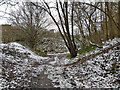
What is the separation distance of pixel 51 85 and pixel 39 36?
40.1 feet

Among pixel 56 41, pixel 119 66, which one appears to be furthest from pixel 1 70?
pixel 56 41

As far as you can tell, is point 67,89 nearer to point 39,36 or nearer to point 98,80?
point 98,80

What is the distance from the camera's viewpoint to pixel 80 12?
1260 centimetres

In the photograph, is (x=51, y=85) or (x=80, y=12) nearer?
(x=51, y=85)

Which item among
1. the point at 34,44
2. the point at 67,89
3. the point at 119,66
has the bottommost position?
the point at 67,89

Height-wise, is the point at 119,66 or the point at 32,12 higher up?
the point at 32,12

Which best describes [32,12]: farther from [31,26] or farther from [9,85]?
[9,85]

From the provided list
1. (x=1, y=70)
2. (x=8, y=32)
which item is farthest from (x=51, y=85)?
(x=8, y=32)

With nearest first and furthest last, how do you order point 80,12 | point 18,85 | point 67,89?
point 67,89
point 18,85
point 80,12

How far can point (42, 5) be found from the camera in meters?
10.3

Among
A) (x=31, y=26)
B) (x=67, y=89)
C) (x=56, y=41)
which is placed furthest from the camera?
(x=56, y=41)

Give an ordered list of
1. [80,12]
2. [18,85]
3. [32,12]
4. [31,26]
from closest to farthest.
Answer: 1. [18,85]
2. [80,12]
3. [31,26]
4. [32,12]

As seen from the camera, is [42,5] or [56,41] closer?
[42,5]

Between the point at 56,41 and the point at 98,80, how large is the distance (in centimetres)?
2349
